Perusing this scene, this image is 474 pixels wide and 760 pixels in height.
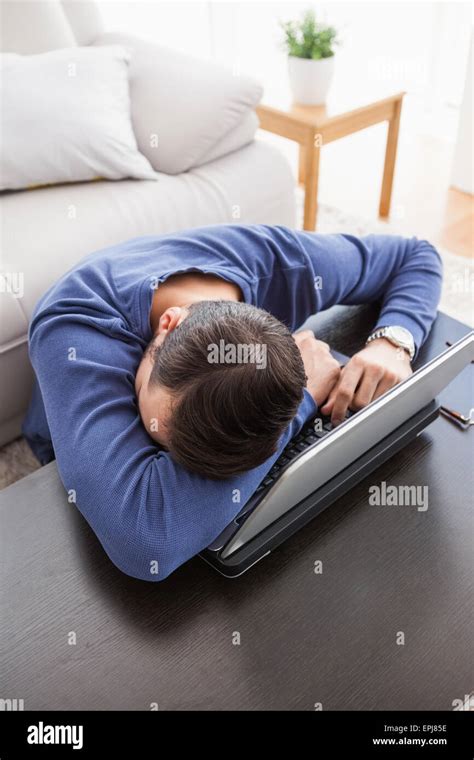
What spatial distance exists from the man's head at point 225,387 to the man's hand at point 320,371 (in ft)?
0.81

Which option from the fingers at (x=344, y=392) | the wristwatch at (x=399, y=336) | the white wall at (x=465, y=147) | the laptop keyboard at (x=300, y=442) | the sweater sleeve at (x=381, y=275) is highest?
the white wall at (x=465, y=147)

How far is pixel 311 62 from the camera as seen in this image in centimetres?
218

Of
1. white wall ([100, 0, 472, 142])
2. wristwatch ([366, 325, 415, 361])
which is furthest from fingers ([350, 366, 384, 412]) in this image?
white wall ([100, 0, 472, 142])

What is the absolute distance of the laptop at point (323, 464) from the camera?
783 mm

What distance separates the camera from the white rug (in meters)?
1.54

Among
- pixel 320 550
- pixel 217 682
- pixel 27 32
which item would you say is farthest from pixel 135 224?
pixel 217 682

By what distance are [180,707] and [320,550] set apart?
267 millimetres

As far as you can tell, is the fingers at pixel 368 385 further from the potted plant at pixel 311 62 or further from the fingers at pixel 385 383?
the potted plant at pixel 311 62

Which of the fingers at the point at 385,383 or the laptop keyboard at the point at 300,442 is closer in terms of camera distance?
the laptop keyboard at the point at 300,442

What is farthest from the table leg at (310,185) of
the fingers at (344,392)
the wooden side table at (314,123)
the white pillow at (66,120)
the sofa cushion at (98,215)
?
the fingers at (344,392)

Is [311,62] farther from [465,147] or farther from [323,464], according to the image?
[323,464]

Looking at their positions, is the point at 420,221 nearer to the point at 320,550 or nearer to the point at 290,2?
the point at 290,2

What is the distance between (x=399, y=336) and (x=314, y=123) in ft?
3.97

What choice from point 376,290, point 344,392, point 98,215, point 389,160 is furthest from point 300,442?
point 389,160
